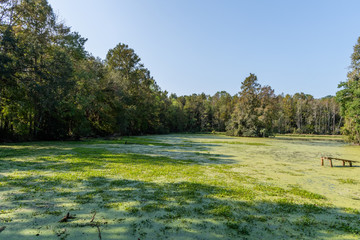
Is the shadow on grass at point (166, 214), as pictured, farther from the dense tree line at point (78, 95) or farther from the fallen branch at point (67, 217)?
the dense tree line at point (78, 95)

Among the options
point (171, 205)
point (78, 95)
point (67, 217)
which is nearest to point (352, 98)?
point (171, 205)

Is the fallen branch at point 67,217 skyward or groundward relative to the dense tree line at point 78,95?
groundward

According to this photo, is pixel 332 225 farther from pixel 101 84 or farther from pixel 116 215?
pixel 101 84

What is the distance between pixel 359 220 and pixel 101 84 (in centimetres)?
3184

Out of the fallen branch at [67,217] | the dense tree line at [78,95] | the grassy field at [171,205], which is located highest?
the dense tree line at [78,95]

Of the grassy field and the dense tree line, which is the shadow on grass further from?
the dense tree line

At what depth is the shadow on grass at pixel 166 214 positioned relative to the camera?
3385 mm

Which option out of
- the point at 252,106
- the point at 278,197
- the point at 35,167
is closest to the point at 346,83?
the point at 252,106

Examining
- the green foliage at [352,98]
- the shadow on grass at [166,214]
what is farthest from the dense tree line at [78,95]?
the shadow on grass at [166,214]

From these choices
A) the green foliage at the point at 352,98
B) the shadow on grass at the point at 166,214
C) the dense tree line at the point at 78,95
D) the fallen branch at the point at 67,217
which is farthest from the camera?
the green foliage at the point at 352,98

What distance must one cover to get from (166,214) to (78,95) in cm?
1980

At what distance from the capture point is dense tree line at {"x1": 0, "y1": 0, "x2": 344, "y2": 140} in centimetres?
1484

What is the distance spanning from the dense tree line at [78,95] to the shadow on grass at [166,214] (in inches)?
502

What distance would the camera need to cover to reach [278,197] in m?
5.50
